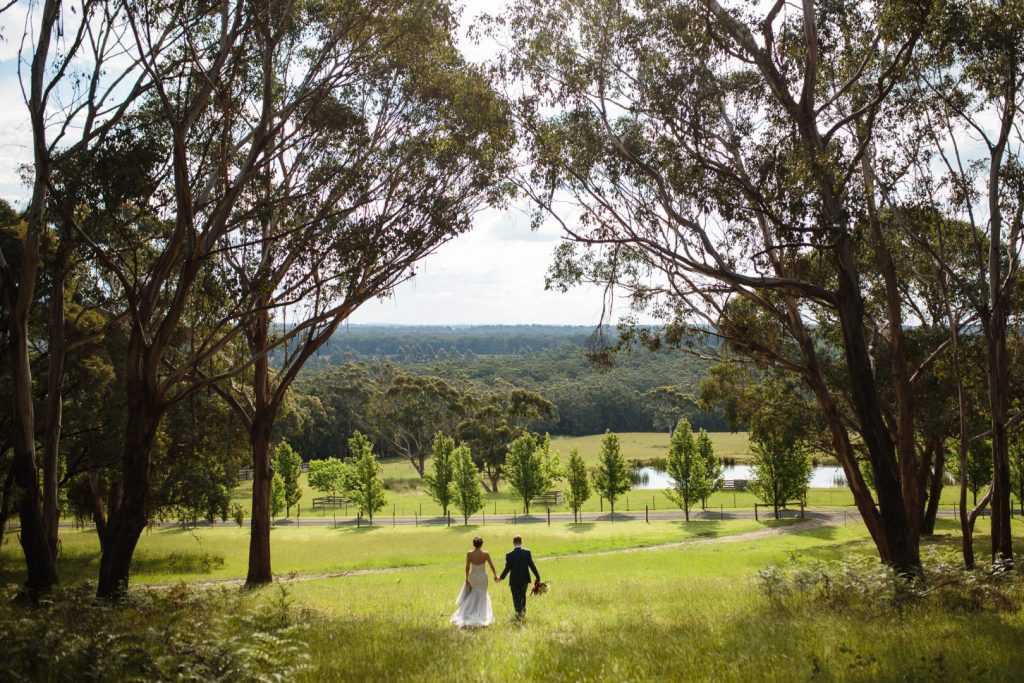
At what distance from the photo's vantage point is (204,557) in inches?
1072

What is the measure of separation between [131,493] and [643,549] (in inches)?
899

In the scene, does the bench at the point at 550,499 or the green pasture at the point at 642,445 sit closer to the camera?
the bench at the point at 550,499

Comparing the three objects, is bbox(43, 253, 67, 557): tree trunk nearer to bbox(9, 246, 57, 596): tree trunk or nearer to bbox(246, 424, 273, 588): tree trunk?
bbox(9, 246, 57, 596): tree trunk

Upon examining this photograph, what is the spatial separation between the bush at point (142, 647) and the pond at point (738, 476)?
70472 millimetres

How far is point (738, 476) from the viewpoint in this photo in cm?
8400

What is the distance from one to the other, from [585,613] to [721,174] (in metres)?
7.93

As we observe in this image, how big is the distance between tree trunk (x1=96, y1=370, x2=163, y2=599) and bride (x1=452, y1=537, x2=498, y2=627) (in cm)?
561

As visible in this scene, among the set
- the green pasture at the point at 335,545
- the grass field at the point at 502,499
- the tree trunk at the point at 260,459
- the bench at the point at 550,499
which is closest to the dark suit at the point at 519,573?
the tree trunk at the point at 260,459

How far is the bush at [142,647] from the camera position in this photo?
287 inches

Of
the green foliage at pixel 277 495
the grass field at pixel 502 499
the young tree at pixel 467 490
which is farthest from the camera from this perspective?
the grass field at pixel 502 499

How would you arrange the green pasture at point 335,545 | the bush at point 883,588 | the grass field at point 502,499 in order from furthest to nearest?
the grass field at point 502,499 → the green pasture at point 335,545 → the bush at point 883,588

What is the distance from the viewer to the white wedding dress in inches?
476

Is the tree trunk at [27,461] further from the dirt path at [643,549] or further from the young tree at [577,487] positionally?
the young tree at [577,487]

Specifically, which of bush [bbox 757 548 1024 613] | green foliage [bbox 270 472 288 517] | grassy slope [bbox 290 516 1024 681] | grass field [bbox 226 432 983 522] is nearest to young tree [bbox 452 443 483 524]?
grass field [bbox 226 432 983 522]
